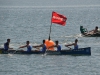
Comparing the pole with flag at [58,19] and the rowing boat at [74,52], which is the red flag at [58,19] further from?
the rowing boat at [74,52]

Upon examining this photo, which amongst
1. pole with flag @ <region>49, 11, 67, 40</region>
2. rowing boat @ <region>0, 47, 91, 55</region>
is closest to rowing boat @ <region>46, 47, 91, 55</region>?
rowing boat @ <region>0, 47, 91, 55</region>

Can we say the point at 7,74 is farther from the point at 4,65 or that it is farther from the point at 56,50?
the point at 56,50

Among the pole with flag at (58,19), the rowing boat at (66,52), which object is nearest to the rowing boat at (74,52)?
the rowing boat at (66,52)

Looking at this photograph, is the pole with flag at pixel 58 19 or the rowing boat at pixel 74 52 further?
the pole with flag at pixel 58 19

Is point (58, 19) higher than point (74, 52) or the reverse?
higher

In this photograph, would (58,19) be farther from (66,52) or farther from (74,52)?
(74,52)

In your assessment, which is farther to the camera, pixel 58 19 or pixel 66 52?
pixel 58 19

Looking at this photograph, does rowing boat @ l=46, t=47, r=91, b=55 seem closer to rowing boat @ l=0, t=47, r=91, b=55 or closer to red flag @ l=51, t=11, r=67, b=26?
rowing boat @ l=0, t=47, r=91, b=55

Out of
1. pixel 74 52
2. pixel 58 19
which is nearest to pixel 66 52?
pixel 74 52

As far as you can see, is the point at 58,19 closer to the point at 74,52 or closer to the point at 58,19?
the point at 58,19

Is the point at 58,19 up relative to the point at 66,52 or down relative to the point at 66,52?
up

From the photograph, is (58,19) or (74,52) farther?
(58,19)

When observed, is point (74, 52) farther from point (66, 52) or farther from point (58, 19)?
point (58, 19)

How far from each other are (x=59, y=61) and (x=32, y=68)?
5.36 metres
